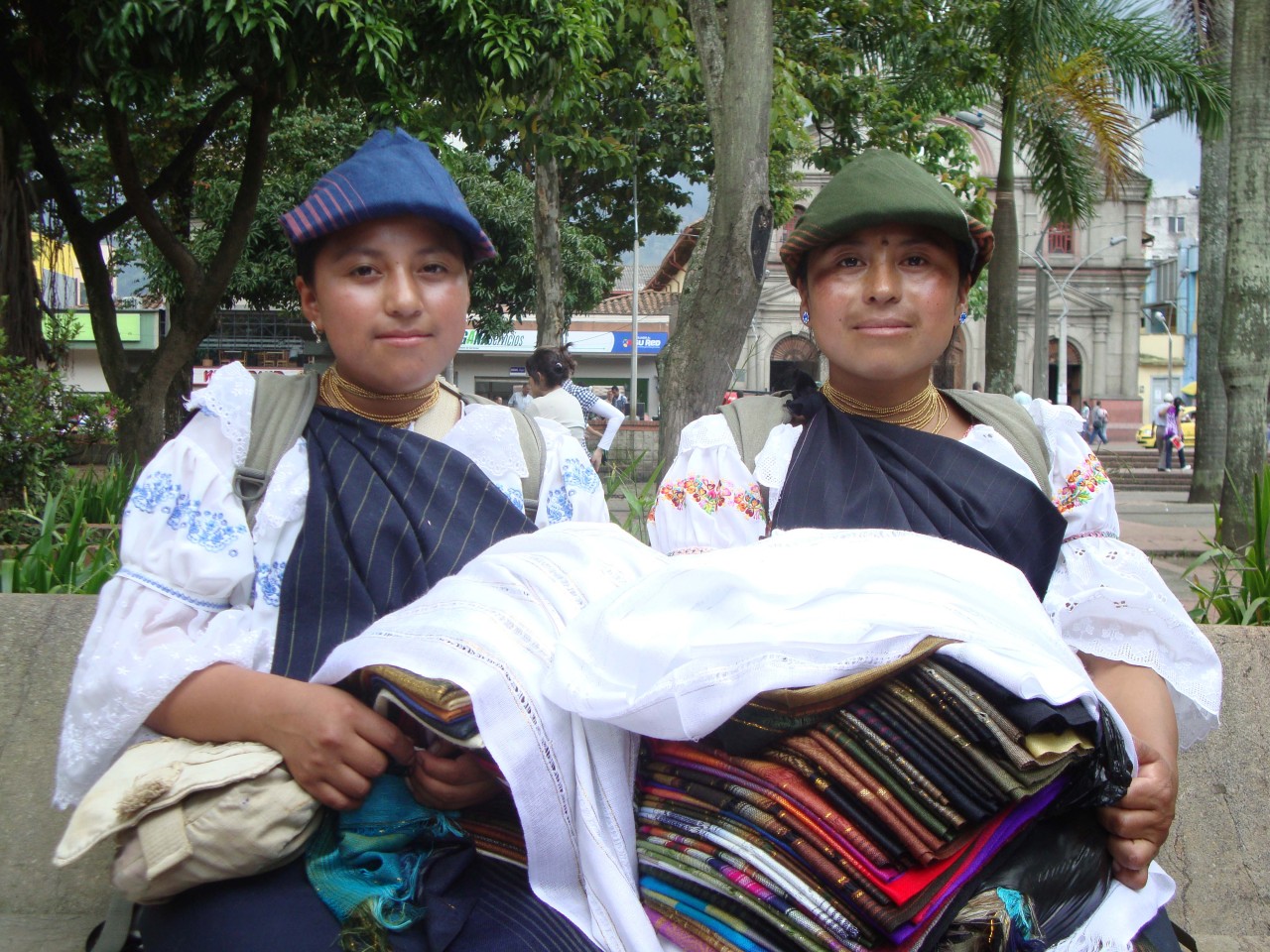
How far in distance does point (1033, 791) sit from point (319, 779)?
0.81 m

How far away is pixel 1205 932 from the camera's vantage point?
2574 mm

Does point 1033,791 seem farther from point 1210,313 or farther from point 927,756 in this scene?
point 1210,313

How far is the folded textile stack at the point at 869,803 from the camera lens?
1.11 meters

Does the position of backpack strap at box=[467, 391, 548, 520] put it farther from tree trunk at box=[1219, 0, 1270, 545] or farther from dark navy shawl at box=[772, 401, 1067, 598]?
tree trunk at box=[1219, 0, 1270, 545]

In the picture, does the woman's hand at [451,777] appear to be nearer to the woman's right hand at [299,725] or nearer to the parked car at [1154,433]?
the woman's right hand at [299,725]

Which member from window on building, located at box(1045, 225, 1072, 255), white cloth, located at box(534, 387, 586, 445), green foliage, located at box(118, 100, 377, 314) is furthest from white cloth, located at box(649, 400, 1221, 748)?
window on building, located at box(1045, 225, 1072, 255)

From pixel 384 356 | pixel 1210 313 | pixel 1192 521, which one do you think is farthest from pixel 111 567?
pixel 1210 313

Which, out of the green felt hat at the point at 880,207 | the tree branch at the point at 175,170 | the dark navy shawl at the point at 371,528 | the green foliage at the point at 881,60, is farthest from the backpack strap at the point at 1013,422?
the green foliage at the point at 881,60

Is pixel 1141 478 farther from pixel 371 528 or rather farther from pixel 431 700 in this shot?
pixel 431 700

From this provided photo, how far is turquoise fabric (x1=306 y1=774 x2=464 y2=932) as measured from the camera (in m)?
1.34

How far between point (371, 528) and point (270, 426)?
0.26 metres

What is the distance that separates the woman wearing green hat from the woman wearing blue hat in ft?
0.96

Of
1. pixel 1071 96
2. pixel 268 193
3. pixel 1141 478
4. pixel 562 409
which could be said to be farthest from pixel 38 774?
pixel 1141 478

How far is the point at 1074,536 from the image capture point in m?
1.84
